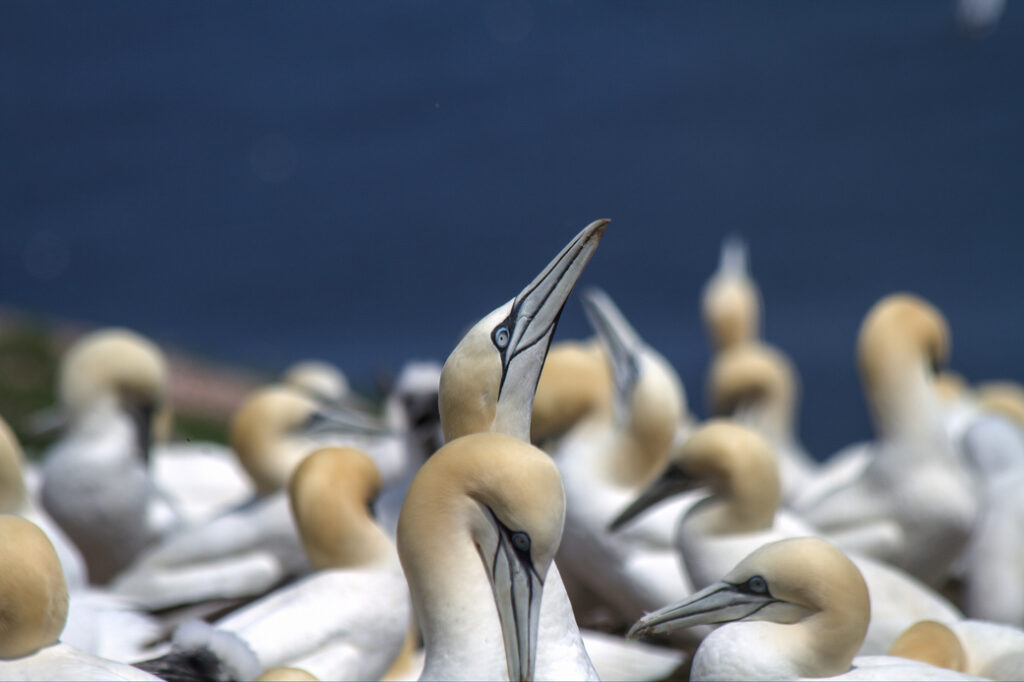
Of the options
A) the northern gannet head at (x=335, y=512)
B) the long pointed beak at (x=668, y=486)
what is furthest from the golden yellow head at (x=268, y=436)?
the long pointed beak at (x=668, y=486)

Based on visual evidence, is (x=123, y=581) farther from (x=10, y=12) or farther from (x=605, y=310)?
(x=10, y=12)

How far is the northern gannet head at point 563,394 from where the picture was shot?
5.60 meters

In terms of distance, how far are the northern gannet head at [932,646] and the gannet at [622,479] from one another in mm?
1080

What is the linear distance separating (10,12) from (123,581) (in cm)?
1240

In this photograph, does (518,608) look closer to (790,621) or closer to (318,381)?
(790,621)

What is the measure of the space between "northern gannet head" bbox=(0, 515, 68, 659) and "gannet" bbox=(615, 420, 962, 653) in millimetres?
2034

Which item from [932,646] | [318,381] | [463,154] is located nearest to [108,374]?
[318,381]

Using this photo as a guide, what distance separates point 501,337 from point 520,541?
689 millimetres

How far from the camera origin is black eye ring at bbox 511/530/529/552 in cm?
296

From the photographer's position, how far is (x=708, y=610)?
360cm

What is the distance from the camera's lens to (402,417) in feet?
19.0

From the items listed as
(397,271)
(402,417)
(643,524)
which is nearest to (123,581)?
(402,417)

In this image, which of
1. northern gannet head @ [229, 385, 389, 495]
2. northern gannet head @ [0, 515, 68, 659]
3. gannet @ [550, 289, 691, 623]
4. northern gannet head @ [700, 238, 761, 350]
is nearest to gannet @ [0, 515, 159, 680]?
northern gannet head @ [0, 515, 68, 659]

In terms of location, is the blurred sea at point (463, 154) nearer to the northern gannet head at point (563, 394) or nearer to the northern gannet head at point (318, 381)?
the northern gannet head at point (318, 381)
